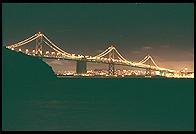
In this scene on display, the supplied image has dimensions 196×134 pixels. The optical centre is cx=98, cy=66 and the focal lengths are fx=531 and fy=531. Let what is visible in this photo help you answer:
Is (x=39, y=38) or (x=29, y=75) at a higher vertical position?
(x=39, y=38)

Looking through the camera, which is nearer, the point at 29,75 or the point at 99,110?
the point at 99,110

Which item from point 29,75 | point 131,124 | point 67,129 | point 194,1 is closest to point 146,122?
point 131,124

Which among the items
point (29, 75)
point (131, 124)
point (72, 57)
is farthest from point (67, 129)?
point (29, 75)

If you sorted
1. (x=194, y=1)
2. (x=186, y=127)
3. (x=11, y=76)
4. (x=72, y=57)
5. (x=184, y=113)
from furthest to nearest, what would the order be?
(x=11, y=76) < (x=72, y=57) < (x=184, y=113) < (x=186, y=127) < (x=194, y=1)

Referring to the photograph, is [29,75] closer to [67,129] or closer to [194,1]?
[67,129]

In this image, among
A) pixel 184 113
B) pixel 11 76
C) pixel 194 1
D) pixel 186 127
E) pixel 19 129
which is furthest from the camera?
pixel 11 76

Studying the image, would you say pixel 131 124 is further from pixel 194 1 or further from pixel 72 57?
pixel 72 57
